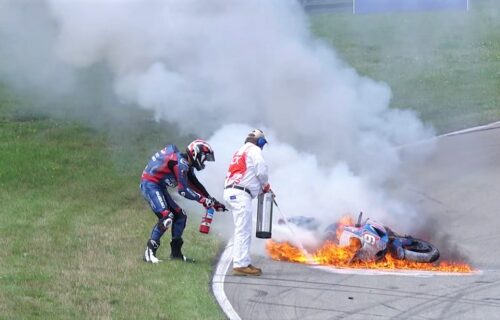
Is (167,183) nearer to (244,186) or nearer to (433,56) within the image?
(244,186)

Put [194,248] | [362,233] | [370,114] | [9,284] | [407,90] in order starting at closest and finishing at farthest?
[9,284] → [362,233] → [194,248] → [370,114] → [407,90]

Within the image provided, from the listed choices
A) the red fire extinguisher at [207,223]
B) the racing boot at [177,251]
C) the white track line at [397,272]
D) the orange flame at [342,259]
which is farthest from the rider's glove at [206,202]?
the white track line at [397,272]

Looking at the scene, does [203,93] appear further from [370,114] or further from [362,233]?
[362,233]

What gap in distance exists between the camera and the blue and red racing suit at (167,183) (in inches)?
479

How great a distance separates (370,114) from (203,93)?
3655mm

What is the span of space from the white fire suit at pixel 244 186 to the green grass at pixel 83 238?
0.76 metres

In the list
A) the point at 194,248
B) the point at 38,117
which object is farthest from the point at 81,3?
the point at 38,117

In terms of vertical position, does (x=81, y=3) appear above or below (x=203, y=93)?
above

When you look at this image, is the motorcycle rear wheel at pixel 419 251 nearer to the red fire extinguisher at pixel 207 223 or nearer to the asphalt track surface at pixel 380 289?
the asphalt track surface at pixel 380 289

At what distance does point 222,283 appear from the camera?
11.2 metres

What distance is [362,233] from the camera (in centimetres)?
1213

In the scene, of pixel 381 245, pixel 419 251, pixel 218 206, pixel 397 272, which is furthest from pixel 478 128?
pixel 218 206

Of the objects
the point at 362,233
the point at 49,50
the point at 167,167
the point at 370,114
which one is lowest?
the point at 362,233

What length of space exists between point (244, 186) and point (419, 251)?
2618 millimetres
